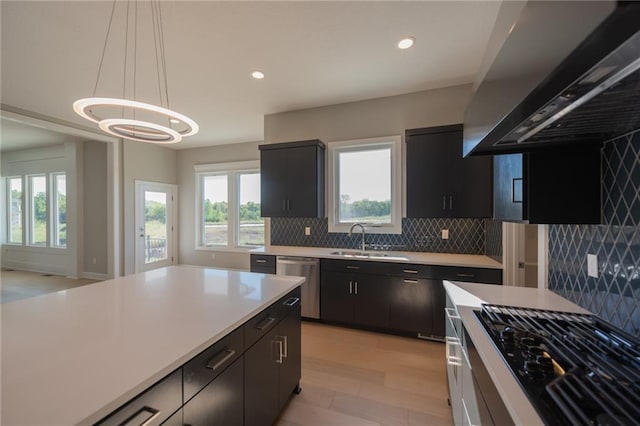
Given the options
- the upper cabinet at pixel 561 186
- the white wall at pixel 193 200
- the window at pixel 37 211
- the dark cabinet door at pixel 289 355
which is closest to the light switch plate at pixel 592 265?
the upper cabinet at pixel 561 186

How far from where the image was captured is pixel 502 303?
147 centimetres

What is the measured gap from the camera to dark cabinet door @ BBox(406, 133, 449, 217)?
293cm

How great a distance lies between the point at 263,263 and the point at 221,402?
2353mm

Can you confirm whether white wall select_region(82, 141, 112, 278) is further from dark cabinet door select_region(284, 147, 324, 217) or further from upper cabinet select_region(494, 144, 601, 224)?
upper cabinet select_region(494, 144, 601, 224)

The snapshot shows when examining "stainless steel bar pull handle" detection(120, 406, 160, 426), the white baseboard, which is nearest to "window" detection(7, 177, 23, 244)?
the white baseboard

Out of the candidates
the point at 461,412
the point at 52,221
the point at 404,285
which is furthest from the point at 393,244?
the point at 52,221

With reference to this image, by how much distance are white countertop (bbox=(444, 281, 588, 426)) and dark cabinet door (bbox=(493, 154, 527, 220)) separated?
0.50m

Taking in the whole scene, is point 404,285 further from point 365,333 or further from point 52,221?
point 52,221

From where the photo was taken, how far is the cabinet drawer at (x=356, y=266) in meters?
2.92

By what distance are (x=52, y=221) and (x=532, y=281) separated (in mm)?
8966

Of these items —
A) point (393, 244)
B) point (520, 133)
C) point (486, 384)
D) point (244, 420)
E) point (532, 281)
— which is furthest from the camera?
point (393, 244)

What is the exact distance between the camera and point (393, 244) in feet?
11.2

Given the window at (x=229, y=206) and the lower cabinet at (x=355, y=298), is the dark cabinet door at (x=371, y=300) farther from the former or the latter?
the window at (x=229, y=206)

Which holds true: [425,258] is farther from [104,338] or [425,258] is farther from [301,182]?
[104,338]
